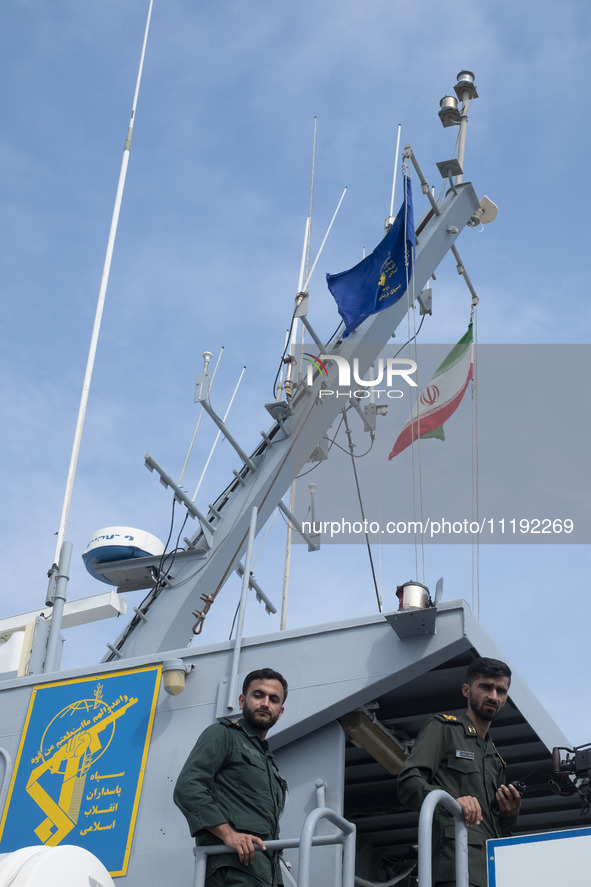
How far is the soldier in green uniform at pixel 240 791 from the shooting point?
480cm

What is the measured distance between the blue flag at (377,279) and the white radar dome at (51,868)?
20.0ft

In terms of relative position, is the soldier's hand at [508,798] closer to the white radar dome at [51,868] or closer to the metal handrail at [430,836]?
the metal handrail at [430,836]

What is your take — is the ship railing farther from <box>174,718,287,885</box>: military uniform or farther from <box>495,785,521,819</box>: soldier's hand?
<box>495,785,521,819</box>: soldier's hand

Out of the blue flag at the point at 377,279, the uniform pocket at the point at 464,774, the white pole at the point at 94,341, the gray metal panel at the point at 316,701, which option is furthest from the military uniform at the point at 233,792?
the blue flag at the point at 377,279

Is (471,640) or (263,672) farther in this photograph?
(471,640)

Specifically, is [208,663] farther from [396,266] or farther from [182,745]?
[396,266]

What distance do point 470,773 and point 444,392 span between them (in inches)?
250

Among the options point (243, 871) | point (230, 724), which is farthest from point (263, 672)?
point (243, 871)

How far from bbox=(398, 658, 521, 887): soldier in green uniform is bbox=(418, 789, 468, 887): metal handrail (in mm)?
202

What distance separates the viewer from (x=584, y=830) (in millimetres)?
4109

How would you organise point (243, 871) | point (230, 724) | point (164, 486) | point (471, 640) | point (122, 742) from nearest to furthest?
point (243, 871), point (230, 724), point (471, 640), point (122, 742), point (164, 486)

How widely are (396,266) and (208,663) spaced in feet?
16.1

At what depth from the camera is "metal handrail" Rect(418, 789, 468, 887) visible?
4.34 meters

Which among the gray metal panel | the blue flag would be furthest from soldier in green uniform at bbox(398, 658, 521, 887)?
the blue flag
